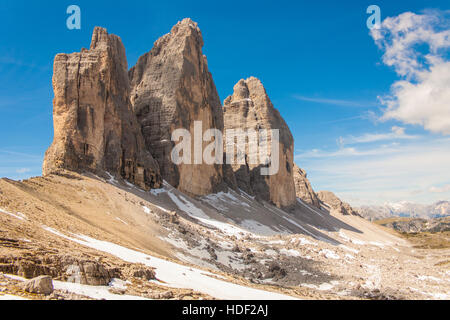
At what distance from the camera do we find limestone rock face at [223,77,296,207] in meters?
73.1

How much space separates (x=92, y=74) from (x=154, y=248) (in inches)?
880

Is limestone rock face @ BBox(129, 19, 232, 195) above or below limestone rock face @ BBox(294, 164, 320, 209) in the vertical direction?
above

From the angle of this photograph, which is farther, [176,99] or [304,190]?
[304,190]

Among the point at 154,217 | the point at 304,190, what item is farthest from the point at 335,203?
the point at 154,217

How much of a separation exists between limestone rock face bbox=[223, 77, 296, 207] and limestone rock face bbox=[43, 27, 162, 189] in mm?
32793

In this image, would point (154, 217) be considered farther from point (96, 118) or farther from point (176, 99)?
point (176, 99)

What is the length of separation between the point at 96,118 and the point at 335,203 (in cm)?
9677

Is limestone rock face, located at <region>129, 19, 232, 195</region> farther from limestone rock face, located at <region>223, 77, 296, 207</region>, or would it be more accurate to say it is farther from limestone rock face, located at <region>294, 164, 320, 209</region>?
limestone rock face, located at <region>294, 164, 320, 209</region>

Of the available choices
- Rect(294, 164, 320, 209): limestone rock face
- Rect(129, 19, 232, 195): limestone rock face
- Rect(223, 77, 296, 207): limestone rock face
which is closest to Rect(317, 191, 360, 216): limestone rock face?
Rect(294, 164, 320, 209): limestone rock face

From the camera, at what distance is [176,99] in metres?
51.2
